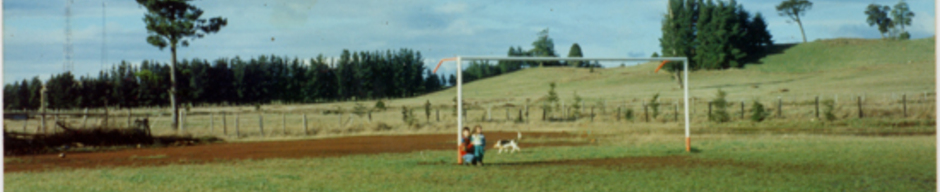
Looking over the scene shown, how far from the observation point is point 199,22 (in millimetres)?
39125

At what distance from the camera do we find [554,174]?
1364 cm

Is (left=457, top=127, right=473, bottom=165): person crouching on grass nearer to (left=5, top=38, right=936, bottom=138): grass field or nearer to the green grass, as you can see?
the green grass

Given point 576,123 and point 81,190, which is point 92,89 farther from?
point 81,190

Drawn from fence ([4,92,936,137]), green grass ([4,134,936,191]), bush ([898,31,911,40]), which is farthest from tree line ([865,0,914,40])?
green grass ([4,134,936,191])

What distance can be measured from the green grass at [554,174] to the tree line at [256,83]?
191ft

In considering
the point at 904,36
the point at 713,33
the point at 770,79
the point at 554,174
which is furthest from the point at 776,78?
the point at 554,174

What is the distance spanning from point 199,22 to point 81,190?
Result: 29.3 m

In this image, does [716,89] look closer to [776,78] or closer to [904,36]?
[776,78]

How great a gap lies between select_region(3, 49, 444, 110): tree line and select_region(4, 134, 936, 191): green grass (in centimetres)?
5817

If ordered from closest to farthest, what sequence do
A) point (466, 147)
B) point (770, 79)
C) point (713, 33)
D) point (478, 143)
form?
point (478, 143), point (466, 147), point (770, 79), point (713, 33)

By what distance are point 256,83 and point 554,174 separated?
83.9m

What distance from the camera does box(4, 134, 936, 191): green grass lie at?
38.4ft

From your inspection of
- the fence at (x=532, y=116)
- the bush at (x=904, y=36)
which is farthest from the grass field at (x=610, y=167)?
the bush at (x=904, y=36)

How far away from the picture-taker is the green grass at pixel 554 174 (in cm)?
1170
